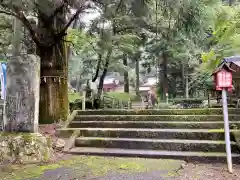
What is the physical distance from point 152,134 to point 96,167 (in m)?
1.55

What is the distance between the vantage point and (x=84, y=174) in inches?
139

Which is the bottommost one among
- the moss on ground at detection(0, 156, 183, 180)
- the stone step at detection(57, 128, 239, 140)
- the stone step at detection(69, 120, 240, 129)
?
the moss on ground at detection(0, 156, 183, 180)

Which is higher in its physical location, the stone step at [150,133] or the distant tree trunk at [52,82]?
the distant tree trunk at [52,82]

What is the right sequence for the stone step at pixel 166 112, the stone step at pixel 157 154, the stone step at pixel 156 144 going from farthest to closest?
the stone step at pixel 166 112, the stone step at pixel 156 144, the stone step at pixel 157 154

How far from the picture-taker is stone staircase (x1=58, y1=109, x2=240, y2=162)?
4.33m

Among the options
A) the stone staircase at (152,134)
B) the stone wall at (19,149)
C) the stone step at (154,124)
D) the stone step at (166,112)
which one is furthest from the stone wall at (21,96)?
the stone step at (166,112)

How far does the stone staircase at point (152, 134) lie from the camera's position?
4335 millimetres

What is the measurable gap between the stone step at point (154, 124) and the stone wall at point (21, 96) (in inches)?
59.4

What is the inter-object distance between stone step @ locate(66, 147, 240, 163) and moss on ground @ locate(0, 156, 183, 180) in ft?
0.48

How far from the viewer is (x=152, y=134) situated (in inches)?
195

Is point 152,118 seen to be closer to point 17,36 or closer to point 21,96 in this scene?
point 21,96

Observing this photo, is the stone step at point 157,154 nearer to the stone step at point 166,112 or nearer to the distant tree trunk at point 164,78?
the stone step at point 166,112

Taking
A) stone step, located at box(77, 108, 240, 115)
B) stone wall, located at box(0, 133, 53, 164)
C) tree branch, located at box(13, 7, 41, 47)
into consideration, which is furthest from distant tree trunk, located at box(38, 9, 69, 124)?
stone wall, located at box(0, 133, 53, 164)

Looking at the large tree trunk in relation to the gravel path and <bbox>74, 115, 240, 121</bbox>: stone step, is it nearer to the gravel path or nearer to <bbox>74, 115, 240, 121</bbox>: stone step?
<bbox>74, 115, 240, 121</bbox>: stone step
